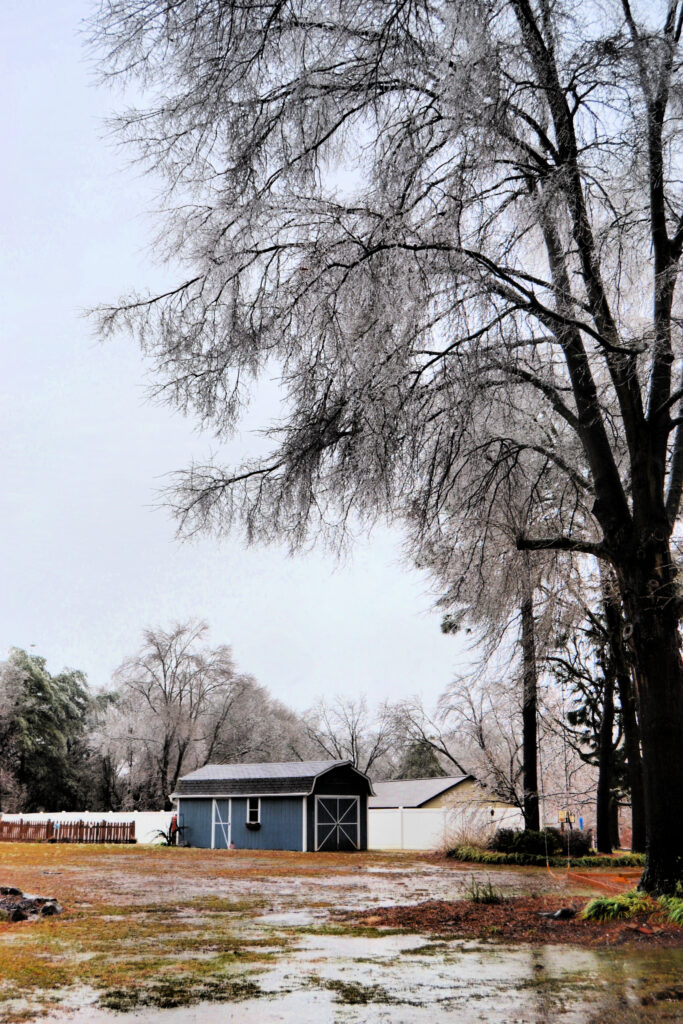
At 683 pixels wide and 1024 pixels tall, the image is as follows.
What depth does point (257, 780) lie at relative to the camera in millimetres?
31406

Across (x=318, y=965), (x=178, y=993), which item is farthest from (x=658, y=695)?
(x=178, y=993)

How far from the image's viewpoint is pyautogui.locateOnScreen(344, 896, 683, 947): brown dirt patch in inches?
277

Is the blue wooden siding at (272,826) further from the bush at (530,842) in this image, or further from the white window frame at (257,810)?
the bush at (530,842)

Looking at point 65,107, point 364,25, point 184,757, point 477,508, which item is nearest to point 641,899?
point 477,508

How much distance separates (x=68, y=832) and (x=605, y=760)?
22145 millimetres

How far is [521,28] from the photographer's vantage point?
7.09m

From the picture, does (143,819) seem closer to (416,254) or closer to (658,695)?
(658,695)

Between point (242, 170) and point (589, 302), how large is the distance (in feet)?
12.4

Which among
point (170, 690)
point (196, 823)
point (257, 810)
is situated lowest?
point (196, 823)

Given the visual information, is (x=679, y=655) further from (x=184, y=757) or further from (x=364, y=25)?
(x=184, y=757)

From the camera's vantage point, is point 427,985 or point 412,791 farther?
point 412,791

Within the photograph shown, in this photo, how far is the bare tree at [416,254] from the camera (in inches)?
242

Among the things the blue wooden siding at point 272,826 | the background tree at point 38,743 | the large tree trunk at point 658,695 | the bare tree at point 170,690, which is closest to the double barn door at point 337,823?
the blue wooden siding at point 272,826

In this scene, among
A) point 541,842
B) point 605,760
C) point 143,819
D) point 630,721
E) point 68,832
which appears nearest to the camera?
point 630,721
